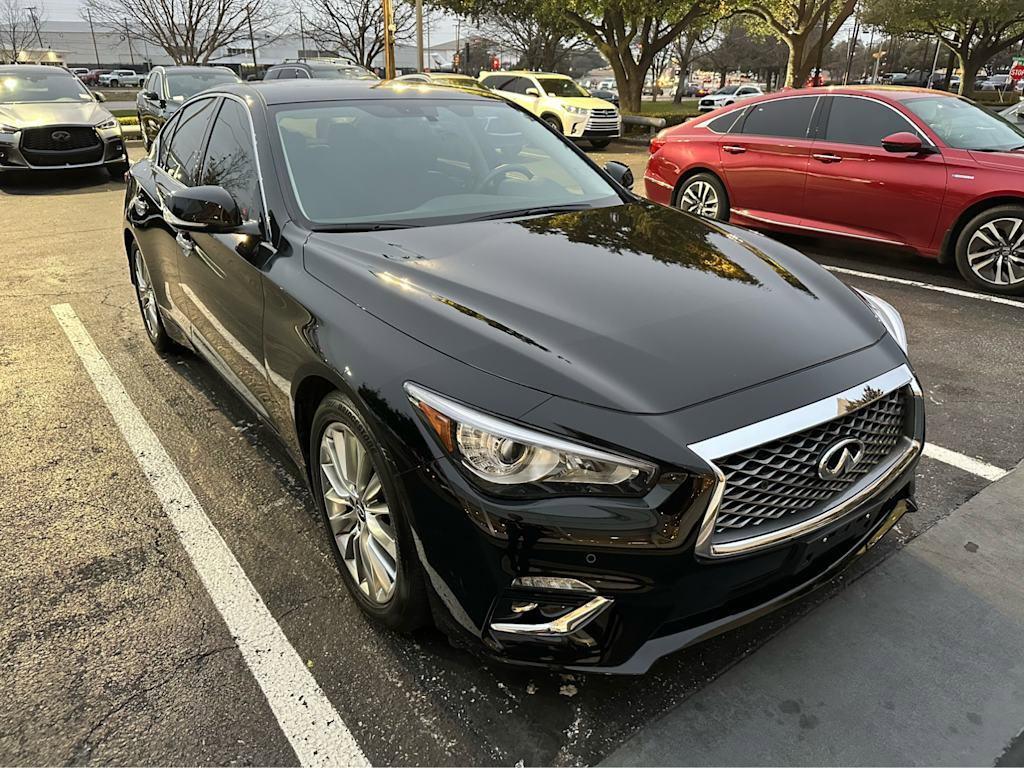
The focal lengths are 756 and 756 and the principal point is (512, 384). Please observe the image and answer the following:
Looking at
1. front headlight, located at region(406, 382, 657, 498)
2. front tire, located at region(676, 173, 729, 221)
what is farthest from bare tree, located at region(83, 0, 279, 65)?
front headlight, located at region(406, 382, 657, 498)

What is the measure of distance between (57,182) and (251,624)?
39.9ft

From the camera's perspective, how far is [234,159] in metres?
3.31

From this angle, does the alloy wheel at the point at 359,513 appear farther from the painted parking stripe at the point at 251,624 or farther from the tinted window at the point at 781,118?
the tinted window at the point at 781,118

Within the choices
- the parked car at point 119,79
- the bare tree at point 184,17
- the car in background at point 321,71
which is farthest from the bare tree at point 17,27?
the car in background at point 321,71

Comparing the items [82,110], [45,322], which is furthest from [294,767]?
[82,110]

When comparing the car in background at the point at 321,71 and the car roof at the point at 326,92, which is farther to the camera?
the car in background at the point at 321,71

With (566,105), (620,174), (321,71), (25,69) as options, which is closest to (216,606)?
(620,174)

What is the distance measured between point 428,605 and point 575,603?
0.51 metres

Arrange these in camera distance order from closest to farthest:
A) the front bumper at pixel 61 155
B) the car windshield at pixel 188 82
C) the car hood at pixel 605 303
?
the car hood at pixel 605 303 → the front bumper at pixel 61 155 → the car windshield at pixel 188 82

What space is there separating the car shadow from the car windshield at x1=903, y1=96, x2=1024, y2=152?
35.8 ft

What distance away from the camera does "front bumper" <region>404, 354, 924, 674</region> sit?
1.80 meters

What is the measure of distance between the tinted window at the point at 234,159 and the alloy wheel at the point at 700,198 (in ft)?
17.3

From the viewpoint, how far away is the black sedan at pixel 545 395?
71.9 inches

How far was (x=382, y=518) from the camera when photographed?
7.40 ft
